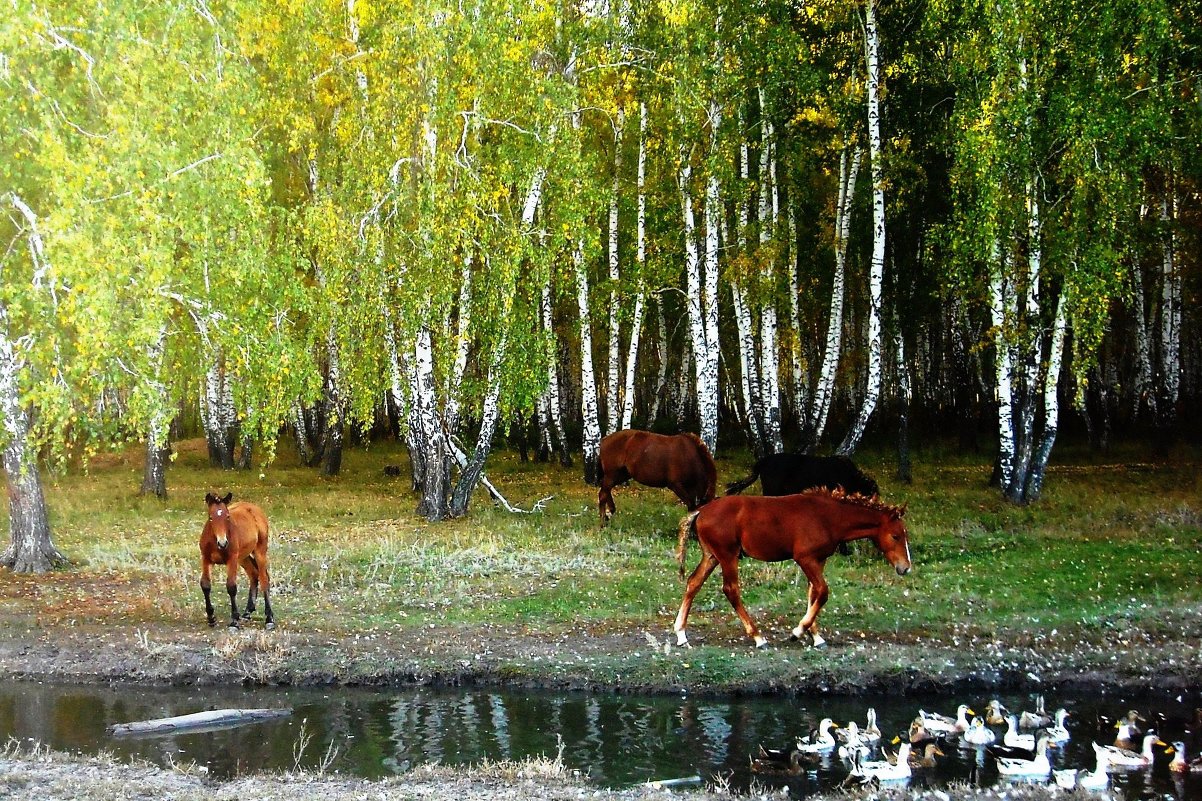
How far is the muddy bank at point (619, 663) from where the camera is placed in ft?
46.9

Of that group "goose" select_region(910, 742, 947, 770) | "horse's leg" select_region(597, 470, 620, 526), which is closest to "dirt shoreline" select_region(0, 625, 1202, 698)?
"goose" select_region(910, 742, 947, 770)

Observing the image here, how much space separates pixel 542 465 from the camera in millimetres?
41469

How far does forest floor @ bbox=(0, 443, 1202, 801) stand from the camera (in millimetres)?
14398

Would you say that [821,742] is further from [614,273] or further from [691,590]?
[614,273]

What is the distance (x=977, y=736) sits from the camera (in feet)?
39.6

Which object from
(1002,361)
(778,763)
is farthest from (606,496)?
(778,763)

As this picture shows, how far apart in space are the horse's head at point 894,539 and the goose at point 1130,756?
4559 millimetres

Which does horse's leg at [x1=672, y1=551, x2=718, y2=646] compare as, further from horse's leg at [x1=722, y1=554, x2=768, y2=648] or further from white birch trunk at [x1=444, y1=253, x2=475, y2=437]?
white birch trunk at [x1=444, y1=253, x2=475, y2=437]

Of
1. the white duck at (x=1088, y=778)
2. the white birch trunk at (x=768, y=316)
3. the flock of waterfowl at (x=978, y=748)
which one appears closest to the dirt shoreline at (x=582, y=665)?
the flock of waterfowl at (x=978, y=748)

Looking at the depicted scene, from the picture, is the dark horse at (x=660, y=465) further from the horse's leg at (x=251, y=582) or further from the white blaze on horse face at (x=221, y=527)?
the white blaze on horse face at (x=221, y=527)

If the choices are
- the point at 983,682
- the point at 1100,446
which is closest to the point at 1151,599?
the point at 983,682

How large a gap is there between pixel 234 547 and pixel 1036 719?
35.8ft

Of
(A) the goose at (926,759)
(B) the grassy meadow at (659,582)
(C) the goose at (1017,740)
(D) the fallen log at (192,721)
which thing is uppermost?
(B) the grassy meadow at (659,582)

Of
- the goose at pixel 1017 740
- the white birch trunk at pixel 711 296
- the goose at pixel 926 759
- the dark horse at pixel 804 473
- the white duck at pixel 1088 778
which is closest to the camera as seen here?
the white duck at pixel 1088 778
